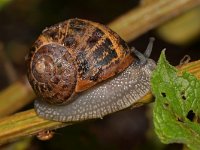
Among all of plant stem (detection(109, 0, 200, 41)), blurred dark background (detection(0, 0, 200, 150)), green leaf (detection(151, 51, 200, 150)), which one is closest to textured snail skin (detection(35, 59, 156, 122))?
plant stem (detection(109, 0, 200, 41))

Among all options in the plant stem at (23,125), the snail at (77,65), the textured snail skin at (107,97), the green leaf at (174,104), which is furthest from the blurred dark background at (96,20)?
the green leaf at (174,104)

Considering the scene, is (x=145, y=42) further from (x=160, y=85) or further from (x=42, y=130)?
(x=160, y=85)

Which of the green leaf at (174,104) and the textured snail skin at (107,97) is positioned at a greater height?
the green leaf at (174,104)

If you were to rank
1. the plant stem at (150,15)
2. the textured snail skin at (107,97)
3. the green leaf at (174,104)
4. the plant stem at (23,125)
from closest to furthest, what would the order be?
the green leaf at (174,104) → the plant stem at (23,125) → the textured snail skin at (107,97) → the plant stem at (150,15)

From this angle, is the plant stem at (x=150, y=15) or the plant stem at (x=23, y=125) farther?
the plant stem at (x=150, y=15)

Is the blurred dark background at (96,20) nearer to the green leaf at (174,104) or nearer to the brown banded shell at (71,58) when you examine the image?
the brown banded shell at (71,58)

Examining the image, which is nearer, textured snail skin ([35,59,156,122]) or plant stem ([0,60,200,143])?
plant stem ([0,60,200,143])

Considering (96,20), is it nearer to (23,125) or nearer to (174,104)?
(23,125)

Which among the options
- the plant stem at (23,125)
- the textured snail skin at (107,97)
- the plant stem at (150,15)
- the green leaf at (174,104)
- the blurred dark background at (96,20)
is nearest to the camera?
the green leaf at (174,104)

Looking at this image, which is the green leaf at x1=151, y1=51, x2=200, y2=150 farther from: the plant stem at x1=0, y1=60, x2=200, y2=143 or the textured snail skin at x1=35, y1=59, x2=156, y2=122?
the textured snail skin at x1=35, y1=59, x2=156, y2=122
